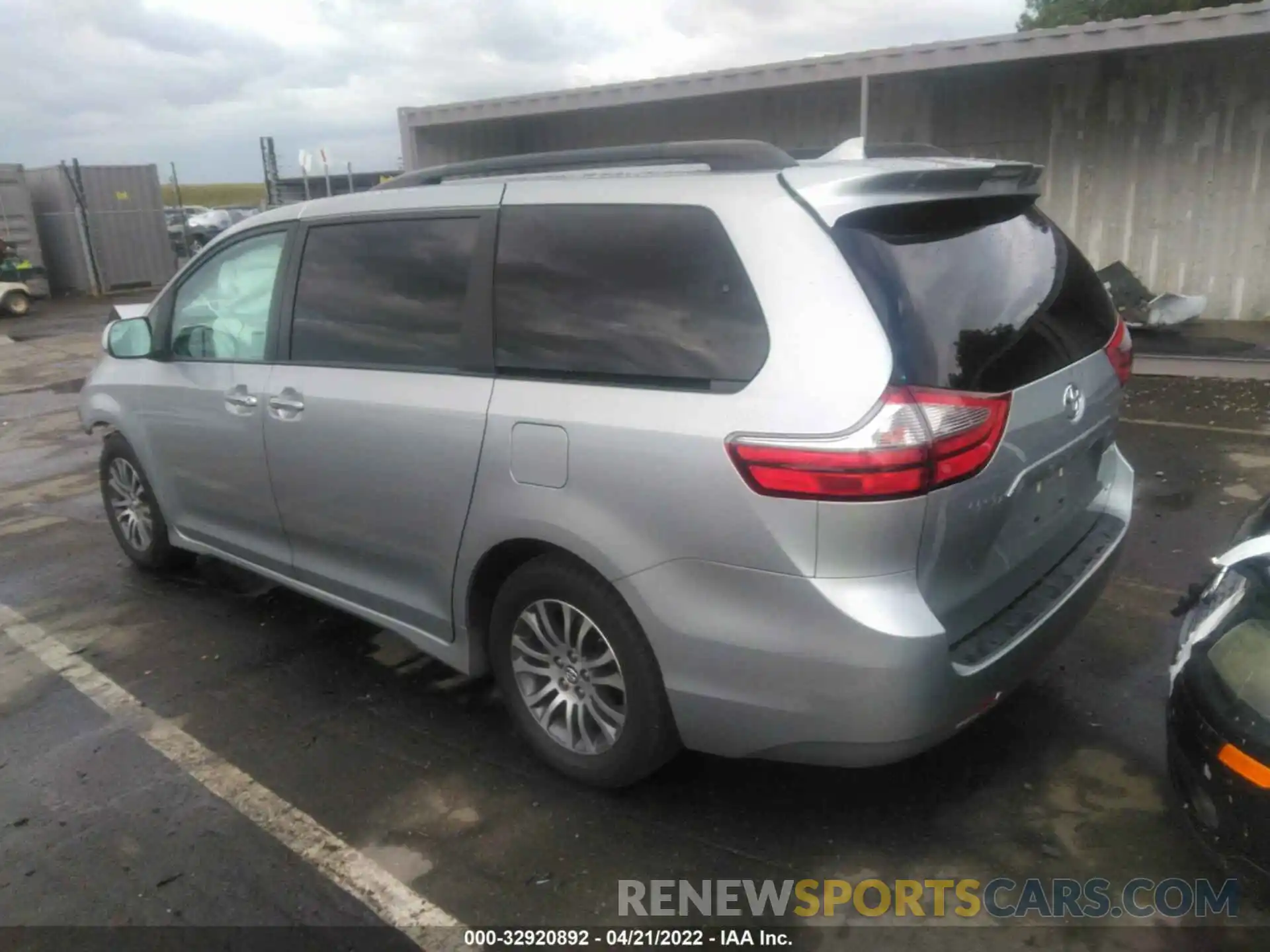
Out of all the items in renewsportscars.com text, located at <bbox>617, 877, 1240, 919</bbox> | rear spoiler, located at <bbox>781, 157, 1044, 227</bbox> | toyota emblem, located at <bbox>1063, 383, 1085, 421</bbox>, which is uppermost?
rear spoiler, located at <bbox>781, 157, 1044, 227</bbox>

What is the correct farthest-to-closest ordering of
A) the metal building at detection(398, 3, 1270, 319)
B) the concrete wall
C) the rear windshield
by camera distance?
the concrete wall → the metal building at detection(398, 3, 1270, 319) → the rear windshield

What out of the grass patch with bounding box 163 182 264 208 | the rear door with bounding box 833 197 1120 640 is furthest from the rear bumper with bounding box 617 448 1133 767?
the grass patch with bounding box 163 182 264 208

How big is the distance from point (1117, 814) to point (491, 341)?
2372mm

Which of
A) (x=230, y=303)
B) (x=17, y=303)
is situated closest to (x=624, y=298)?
(x=230, y=303)

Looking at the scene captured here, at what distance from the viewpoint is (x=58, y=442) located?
8812mm

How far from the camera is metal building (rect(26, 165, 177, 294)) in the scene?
829 inches

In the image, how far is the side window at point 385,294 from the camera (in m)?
3.23

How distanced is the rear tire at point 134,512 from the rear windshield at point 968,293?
382cm

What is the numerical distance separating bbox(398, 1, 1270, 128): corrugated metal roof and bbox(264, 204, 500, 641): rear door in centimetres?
786

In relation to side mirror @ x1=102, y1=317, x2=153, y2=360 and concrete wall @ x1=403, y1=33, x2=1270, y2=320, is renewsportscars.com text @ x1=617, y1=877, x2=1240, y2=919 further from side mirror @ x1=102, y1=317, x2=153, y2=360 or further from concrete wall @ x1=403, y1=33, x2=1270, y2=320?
concrete wall @ x1=403, y1=33, x2=1270, y2=320

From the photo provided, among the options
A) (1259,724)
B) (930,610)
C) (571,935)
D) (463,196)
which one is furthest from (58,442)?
(1259,724)

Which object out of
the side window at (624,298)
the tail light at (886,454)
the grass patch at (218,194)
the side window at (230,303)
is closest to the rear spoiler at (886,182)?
the side window at (624,298)

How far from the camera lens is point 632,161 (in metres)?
3.09

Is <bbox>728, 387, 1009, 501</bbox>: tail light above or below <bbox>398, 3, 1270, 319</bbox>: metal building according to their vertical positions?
below
